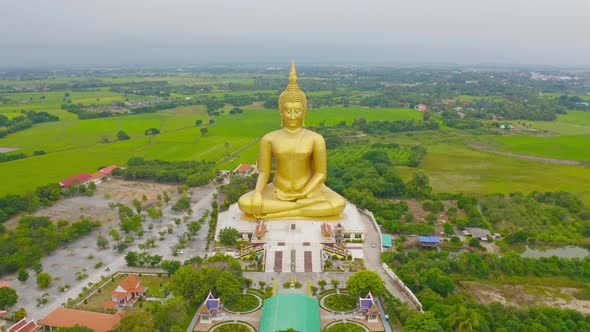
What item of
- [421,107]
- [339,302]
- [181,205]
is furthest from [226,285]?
[421,107]

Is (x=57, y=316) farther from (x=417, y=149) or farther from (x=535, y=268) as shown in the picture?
(x=417, y=149)

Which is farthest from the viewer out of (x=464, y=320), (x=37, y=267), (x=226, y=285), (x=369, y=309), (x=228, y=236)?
(x=228, y=236)

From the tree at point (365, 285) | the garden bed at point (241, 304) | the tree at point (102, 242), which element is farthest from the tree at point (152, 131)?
the tree at point (365, 285)

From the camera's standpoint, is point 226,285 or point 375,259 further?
point 375,259

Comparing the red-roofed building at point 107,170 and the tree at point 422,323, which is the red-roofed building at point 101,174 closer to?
the red-roofed building at point 107,170

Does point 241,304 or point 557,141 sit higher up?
point 241,304

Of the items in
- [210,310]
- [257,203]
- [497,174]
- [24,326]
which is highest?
[257,203]

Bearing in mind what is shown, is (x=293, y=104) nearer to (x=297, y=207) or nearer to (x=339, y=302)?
(x=297, y=207)

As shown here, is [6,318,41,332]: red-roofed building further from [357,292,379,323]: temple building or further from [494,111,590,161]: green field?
[494,111,590,161]: green field

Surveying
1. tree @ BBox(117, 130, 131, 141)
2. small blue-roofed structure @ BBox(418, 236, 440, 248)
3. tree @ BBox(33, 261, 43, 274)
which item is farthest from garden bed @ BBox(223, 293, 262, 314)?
tree @ BBox(117, 130, 131, 141)
